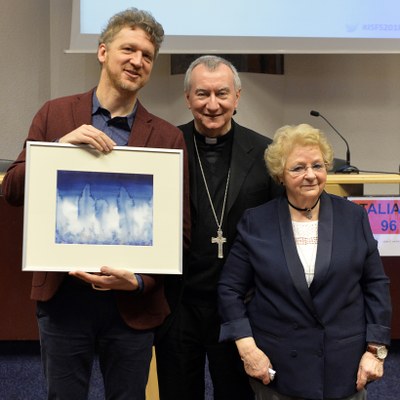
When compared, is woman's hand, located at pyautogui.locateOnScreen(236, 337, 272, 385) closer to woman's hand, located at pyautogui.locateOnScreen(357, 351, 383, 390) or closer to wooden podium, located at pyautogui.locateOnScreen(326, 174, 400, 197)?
woman's hand, located at pyautogui.locateOnScreen(357, 351, 383, 390)

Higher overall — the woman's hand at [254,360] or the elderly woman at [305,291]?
the elderly woman at [305,291]

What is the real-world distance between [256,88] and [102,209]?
253 centimetres

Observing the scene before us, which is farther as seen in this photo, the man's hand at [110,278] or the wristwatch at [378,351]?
the wristwatch at [378,351]

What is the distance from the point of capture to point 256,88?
3879 mm

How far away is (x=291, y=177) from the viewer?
5.76 ft

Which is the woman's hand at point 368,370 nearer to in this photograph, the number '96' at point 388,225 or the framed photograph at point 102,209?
the framed photograph at point 102,209

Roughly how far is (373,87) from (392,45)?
20.3 inches

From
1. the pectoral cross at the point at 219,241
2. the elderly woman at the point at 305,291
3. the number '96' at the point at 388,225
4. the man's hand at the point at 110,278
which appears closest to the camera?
the man's hand at the point at 110,278

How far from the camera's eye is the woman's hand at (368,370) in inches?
67.5

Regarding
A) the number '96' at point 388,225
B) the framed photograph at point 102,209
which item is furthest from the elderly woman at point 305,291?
the number '96' at point 388,225

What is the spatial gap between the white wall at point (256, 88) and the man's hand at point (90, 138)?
2.44 m

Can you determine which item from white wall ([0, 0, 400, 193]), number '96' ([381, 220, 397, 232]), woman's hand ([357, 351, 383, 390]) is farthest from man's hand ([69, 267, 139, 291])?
white wall ([0, 0, 400, 193])

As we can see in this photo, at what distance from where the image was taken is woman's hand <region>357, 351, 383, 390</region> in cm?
171

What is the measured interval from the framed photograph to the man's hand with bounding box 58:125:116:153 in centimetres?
2
